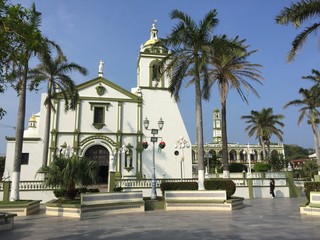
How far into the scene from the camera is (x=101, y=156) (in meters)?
28.3

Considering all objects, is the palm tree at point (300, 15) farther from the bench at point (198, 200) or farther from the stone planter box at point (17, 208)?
the stone planter box at point (17, 208)

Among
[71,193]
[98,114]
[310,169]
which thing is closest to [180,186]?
[71,193]

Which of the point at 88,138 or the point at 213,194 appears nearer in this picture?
the point at 213,194

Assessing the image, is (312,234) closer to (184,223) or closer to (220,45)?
(184,223)

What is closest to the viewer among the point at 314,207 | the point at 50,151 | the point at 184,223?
the point at 184,223

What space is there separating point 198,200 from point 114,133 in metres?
15.2

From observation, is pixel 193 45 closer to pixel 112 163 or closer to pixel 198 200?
pixel 198 200

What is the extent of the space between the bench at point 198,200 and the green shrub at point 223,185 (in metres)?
1.20

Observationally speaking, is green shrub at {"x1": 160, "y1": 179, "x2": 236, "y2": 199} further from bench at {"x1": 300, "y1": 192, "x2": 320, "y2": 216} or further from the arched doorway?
the arched doorway

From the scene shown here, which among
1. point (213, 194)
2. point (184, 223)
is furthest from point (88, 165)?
point (213, 194)

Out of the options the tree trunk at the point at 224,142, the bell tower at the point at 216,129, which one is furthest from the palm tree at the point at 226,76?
the bell tower at the point at 216,129

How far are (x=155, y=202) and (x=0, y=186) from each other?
10316 mm

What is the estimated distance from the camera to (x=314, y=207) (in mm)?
11992

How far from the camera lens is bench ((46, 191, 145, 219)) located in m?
12.3
